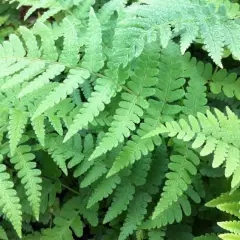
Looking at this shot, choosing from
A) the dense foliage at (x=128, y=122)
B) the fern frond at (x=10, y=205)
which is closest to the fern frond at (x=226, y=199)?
the dense foliage at (x=128, y=122)

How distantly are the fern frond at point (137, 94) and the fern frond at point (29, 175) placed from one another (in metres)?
0.41

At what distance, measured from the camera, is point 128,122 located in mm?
1979

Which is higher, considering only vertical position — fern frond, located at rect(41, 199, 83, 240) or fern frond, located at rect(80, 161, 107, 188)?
fern frond, located at rect(80, 161, 107, 188)

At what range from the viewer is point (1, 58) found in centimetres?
197

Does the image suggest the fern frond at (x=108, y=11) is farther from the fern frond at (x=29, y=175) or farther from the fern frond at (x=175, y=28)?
the fern frond at (x=29, y=175)

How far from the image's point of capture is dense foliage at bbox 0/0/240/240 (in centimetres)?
191

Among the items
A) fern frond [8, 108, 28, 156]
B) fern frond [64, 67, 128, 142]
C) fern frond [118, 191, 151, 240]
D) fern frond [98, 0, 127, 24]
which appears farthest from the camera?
fern frond [98, 0, 127, 24]

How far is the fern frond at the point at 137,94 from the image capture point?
77.6 inches

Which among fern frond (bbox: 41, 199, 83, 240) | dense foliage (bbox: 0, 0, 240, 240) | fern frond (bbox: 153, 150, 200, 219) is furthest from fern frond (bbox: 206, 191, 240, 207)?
fern frond (bbox: 41, 199, 83, 240)

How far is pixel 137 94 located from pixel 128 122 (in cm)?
19

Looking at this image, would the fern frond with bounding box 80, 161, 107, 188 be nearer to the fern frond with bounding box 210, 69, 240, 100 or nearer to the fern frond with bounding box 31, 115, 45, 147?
the fern frond with bounding box 31, 115, 45, 147

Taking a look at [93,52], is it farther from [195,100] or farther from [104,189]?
[104,189]

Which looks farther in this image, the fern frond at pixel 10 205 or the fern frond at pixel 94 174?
the fern frond at pixel 94 174

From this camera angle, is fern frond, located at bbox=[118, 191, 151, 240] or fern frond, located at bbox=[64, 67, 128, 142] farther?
fern frond, located at bbox=[118, 191, 151, 240]
